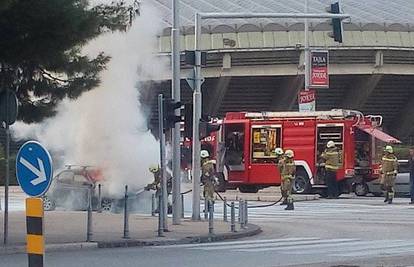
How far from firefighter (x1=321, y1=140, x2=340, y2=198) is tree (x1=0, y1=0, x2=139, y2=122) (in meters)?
16.9

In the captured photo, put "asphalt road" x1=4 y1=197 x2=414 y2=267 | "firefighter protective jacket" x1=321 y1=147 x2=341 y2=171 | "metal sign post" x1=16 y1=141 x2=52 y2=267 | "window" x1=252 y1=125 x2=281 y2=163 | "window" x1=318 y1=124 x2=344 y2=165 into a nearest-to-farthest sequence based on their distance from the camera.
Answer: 1. "metal sign post" x1=16 y1=141 x2=52 y2=267
2. "asphalt road" x1=4 y1=197 x2=414 y2=267
3. "firefighter protective jacket" x1=321 y1=147 x2=341 y2=171
4. "window" x1=318 y1=124 x2=344 y2=165
5. "window" x1=252 y1=125 x2=281 y2=163

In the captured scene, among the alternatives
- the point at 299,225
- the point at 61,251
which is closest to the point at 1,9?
the point at 61,251

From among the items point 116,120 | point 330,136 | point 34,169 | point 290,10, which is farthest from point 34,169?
point 290,10

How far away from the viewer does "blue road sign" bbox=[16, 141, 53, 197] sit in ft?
39.8

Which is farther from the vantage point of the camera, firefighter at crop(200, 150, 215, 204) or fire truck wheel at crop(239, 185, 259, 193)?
fire truck wheel at crop(239, 185, 259, 193)

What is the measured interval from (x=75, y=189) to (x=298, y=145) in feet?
43.7

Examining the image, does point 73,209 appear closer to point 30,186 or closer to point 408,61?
point 30,186

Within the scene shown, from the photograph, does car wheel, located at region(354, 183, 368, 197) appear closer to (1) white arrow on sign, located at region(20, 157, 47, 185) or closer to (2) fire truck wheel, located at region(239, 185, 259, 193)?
(2) fire truck wheel, located at region(239, 185, 259, 193)

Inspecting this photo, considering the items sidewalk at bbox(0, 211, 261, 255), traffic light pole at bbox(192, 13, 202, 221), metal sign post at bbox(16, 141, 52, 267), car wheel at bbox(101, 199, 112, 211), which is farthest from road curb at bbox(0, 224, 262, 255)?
metal sign post at bbox(16, 141, 52, 267)

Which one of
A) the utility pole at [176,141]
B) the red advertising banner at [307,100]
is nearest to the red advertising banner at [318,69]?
the red advertising banner at [307,100]

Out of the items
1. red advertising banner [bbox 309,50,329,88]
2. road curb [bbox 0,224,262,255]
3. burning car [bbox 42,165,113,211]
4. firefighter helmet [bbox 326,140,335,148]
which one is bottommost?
road curb [bbox 0,224,262,255]

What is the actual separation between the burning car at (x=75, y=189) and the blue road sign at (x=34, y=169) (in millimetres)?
17500

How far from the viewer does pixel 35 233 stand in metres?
11.1

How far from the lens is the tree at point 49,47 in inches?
768
